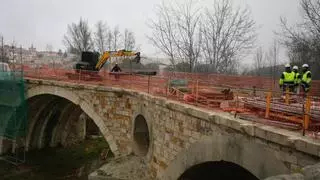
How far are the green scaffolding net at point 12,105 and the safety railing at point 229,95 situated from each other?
226cm

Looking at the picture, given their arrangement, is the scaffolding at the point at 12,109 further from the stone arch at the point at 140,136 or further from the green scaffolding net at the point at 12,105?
the stone arch at the point at 140,136

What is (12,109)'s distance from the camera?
16.6 meters

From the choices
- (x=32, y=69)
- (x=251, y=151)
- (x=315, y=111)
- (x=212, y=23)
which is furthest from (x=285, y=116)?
(x=32, y=69)

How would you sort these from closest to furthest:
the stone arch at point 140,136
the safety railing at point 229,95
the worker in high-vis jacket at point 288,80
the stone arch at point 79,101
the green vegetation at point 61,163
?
the safety railing at point 229,95 < the worker in high-vis jacket at point 288,80 < the stone arch at point 140,136 < the stone arch at point 79,101 < the green vegetation at point 61,163

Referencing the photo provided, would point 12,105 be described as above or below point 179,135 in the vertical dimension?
below

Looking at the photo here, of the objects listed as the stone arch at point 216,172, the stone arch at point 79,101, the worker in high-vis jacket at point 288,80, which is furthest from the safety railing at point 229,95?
the stone arch at point 216,172

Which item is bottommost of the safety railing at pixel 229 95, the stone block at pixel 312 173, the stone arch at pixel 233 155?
the stone arch at pixel 233 155

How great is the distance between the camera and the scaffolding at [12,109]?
16.4 m

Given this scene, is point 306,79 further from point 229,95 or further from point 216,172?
point 216,172

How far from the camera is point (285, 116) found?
183 inches

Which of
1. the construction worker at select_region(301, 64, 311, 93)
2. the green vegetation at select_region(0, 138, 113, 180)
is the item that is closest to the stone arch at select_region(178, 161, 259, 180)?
the construction worker at select_region(301, 64, 311, 93)

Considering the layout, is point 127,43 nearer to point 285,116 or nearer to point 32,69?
point 32,69

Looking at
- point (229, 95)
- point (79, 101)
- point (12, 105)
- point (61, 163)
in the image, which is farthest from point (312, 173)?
point (12, 105)

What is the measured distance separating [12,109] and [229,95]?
44.1 ft
